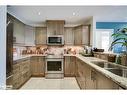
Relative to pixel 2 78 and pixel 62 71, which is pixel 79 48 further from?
pixel 2 78

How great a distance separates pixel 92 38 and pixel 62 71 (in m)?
1.70

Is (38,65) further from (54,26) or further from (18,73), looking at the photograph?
(18,73)

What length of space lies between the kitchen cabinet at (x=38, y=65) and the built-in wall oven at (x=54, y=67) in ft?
0.89

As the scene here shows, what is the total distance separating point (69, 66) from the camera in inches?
261

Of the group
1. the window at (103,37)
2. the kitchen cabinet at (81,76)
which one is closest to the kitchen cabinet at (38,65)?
the kitchen cabinet at (81,76)

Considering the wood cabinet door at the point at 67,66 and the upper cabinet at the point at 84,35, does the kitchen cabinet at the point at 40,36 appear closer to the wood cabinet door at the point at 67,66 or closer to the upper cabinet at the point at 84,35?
the wood cabinet door at the point at 67,66

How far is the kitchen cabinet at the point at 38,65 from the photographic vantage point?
6629mm

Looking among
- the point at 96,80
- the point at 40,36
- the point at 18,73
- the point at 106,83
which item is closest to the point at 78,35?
the point at 40,36

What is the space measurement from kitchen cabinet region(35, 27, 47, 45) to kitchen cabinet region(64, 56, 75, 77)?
131 cm

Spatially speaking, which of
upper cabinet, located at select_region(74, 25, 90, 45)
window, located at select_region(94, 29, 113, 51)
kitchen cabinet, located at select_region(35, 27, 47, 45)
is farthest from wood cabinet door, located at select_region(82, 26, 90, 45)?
kitchen cabinet, located at select_region(35, 27, 47, 45)

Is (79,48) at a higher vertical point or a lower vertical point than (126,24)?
lower
